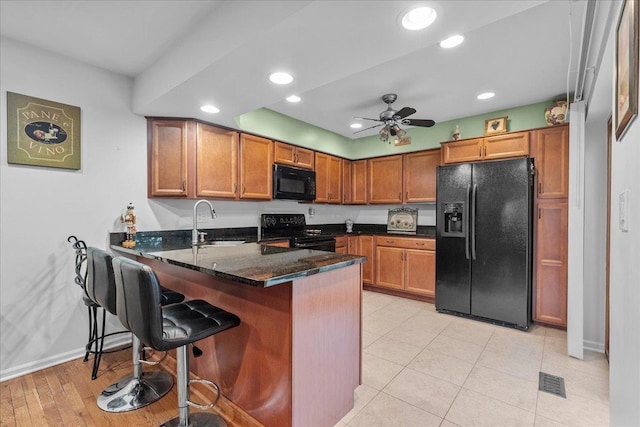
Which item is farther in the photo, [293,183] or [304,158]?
[304,158]

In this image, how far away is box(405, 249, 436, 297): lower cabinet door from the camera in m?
3.88

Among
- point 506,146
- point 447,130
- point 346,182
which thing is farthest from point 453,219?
point 346,182

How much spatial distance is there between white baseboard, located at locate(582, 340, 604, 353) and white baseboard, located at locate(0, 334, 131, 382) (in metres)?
4.25

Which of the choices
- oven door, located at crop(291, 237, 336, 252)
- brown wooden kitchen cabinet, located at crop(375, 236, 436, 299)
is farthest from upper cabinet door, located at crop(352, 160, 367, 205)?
oven door, located at crop(291, 237, 336, 252)

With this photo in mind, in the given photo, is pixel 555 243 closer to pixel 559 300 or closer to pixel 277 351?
pixel 559 300

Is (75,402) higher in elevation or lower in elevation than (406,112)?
lower

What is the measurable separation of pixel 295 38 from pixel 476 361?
2.74 m

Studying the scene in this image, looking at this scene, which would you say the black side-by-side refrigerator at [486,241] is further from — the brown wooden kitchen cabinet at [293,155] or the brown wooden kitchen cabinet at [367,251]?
the brown wooden kitchen cabinet at [293,155]

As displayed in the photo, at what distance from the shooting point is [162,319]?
136cm

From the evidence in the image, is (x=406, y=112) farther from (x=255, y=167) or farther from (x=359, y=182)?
(x=359, y=182)

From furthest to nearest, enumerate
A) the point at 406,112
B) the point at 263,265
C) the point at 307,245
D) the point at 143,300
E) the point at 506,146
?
the point at 307,245 → the point at 506,146 → the point at 406,112 → the point at 263,265 → the point at 143,300

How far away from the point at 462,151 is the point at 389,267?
1.87m

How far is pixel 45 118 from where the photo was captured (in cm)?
231

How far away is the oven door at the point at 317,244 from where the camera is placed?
3.83 m
